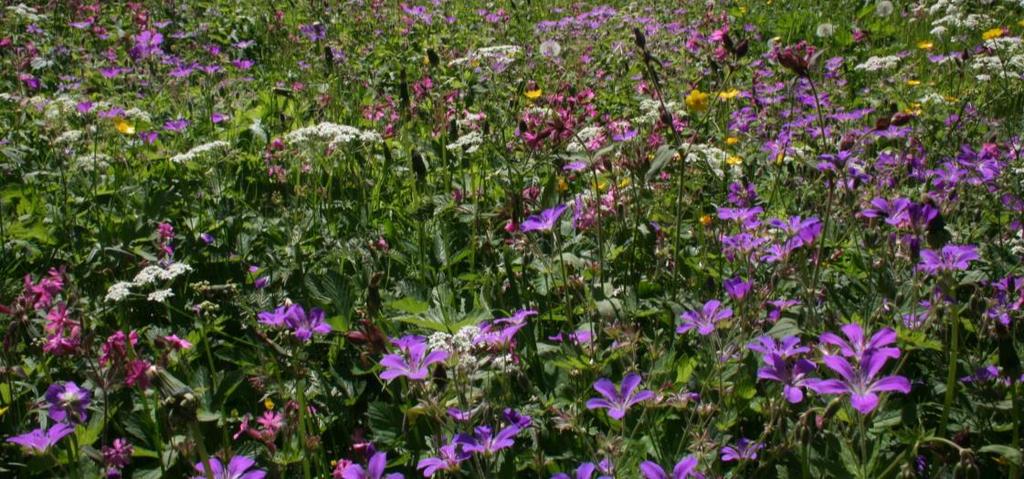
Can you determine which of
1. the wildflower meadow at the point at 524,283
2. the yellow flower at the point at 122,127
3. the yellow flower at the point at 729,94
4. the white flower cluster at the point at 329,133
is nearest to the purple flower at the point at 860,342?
the wildflower meadow at the point at 524,283

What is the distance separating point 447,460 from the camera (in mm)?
1409

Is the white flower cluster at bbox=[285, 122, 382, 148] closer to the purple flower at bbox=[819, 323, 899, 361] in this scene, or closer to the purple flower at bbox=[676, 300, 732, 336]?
the purple flower at bbox=[676, 300, 732, 336]

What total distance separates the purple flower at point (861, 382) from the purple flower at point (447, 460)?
59 cm

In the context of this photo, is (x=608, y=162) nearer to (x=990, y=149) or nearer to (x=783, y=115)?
(x=990, y=149)

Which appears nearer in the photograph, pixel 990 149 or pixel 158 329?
pixel 158 329

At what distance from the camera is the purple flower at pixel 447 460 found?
1.39 meters

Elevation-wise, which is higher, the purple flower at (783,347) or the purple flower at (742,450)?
the purple flower at (783,347)

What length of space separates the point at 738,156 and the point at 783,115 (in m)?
0.68

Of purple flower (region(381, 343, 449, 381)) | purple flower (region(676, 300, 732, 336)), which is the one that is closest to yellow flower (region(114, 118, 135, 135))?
purple flower (region(381, 343, 449, 381))

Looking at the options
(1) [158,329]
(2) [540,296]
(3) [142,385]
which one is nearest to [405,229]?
(2) [540,296]

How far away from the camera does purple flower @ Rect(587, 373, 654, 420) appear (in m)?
1.50

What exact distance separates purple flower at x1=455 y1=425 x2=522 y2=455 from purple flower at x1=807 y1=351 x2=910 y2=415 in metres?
0.52

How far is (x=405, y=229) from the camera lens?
3.22 meters

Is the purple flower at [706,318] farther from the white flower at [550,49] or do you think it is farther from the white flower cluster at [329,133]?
the white flower at [550,49]
